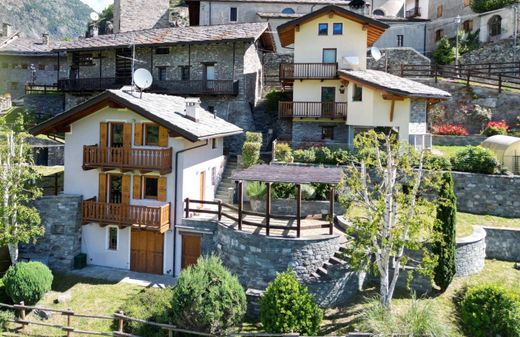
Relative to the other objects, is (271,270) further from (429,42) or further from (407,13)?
(407,13)

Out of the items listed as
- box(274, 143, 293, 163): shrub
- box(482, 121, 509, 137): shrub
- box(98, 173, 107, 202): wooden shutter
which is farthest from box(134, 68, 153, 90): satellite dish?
box(482, 121, 509, 137): shrub

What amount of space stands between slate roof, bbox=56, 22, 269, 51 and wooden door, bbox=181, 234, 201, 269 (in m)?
15.7

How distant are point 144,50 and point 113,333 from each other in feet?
77.5

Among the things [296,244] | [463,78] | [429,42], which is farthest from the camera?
[429,42]

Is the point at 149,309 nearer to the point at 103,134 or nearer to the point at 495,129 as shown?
the point at 103,134

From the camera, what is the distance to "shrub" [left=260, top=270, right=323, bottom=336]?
1324 centimetres

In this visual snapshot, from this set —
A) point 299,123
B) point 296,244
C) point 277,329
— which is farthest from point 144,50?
point 277,329

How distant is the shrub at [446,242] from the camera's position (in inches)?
578

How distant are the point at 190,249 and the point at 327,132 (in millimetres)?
13975

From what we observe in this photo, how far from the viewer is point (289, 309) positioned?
13.4 metres

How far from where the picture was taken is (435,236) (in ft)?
43.9

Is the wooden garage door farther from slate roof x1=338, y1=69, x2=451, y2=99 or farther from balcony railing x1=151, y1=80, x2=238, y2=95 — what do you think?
slate roof x1=338, y1=69, x2=451, y2=99

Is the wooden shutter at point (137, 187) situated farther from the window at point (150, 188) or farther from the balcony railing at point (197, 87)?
the balcony railing at point (197, 87)

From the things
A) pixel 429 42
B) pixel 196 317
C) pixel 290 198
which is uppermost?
pixel 429 42
